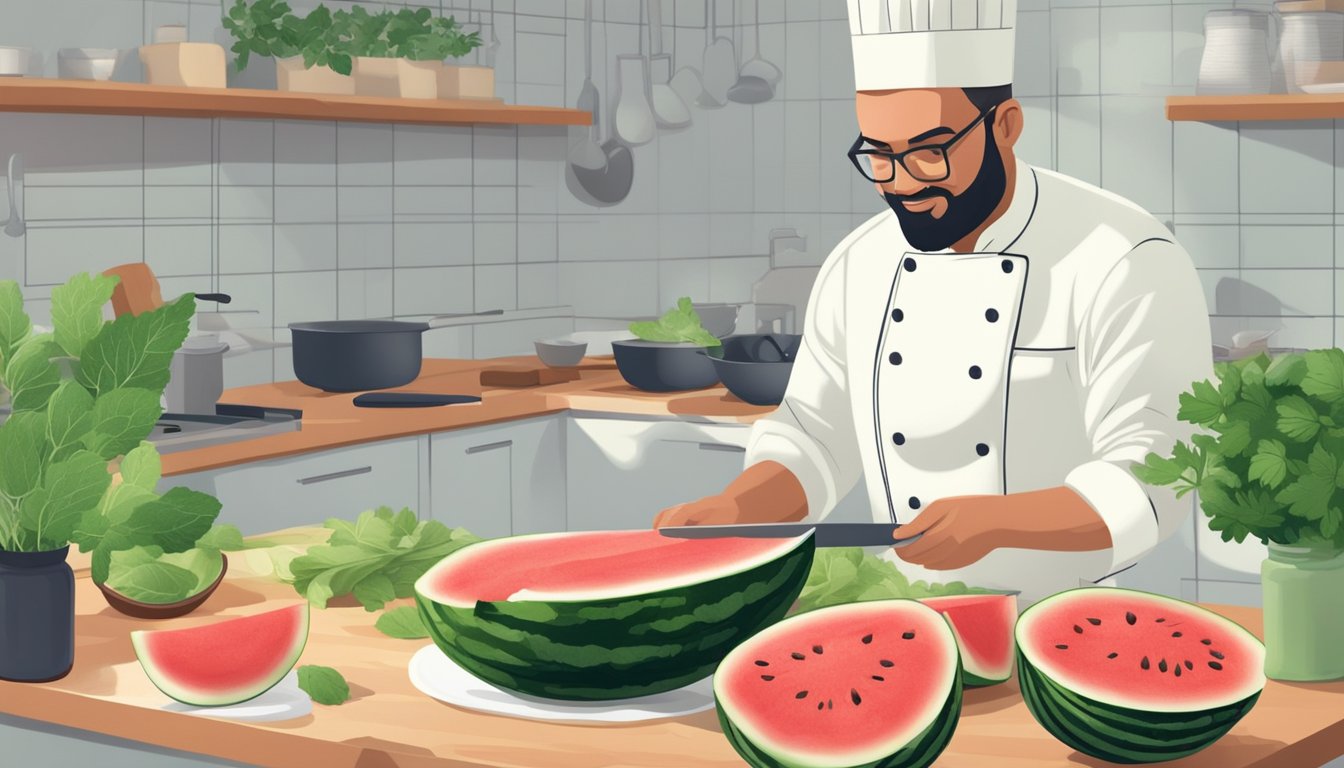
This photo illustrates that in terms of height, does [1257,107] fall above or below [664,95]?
below

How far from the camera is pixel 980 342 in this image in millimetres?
2420

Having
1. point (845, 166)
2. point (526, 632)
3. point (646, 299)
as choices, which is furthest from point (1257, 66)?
point (526, 632)

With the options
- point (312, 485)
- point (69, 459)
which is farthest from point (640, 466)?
point (69, 459)

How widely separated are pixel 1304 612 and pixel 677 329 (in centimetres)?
299

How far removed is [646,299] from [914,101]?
3277 millimetres

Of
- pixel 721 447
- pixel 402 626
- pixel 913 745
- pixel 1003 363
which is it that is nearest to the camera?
pixel 913 745

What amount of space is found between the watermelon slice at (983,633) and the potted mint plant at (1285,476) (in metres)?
0.18

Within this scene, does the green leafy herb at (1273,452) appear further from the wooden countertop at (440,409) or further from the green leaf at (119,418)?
the wooden countertop at (440,409)

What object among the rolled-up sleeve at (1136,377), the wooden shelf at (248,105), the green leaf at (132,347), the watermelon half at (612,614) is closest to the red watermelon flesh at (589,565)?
the watermelon half at (612,614)

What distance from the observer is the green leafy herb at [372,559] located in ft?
6.29

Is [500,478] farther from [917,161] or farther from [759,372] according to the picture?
[917,161]

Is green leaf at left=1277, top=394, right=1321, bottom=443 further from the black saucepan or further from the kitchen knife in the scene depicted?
the black saucepan

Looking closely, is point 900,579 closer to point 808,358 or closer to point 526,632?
point 526,632

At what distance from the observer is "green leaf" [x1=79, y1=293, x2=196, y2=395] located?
63.8 inches
